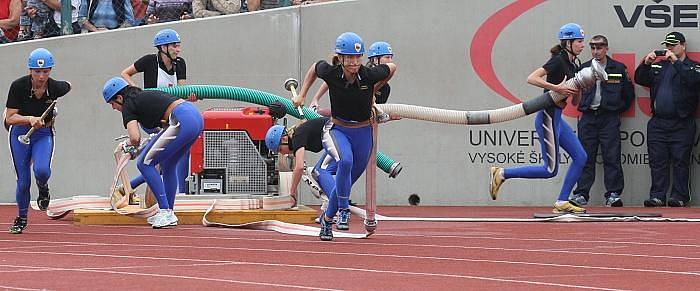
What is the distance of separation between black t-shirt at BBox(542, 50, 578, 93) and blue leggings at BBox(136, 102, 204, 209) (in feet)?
14.7

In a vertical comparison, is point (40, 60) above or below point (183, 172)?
above

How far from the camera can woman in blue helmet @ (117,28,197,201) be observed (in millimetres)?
18203

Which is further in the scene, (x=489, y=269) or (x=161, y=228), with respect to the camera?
(x=161, y=228)

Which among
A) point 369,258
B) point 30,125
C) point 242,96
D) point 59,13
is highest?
point 59,13

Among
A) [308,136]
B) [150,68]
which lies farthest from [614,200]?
[150,68]

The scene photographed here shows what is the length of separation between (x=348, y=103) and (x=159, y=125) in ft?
8.96

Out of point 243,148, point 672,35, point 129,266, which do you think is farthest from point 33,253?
point 672,35

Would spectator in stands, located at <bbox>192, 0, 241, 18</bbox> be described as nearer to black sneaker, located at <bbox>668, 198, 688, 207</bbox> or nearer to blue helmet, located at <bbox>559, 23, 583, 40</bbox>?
blue helmet, located at <bbox>559, 23, 583, 40</bbox>

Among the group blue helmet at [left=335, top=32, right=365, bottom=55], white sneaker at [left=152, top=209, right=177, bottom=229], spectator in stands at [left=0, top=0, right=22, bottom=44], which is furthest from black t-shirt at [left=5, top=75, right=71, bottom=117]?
spectator in stands at [left=0, top=0, right=22, bottom=44]

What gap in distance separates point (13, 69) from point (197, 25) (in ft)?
9.00

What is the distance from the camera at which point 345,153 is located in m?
14.1

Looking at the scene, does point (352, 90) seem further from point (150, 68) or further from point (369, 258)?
point (150, 68)

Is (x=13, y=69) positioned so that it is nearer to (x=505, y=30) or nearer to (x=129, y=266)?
(x=505, y=30)

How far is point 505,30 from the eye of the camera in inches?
855
